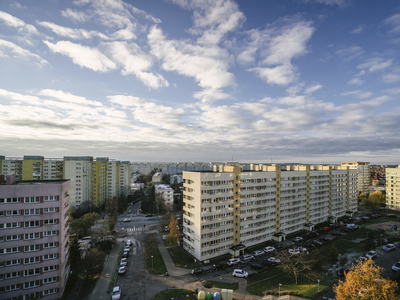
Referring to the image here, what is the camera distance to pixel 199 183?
4347 centimetres

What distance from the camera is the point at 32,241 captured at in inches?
1190

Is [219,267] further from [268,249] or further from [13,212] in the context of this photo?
[13,212]

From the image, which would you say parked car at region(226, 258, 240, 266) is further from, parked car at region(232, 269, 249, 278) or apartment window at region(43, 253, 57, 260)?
apartment window at region(43, 253, 57, 260)

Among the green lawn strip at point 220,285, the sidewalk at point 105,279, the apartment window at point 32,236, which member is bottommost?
the sidewalk at point 105,279

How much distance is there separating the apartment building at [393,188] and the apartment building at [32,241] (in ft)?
408

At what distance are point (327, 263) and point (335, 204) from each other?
43.5 m

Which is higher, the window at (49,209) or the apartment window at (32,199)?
the apartment window at (32,199)

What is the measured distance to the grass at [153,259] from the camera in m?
39.7

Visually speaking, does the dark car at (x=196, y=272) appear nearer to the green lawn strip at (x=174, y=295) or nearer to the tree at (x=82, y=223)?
the green lawn strip at (x=174, y=295)

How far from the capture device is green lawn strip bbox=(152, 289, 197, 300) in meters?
30.4

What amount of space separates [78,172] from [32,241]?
59.5m

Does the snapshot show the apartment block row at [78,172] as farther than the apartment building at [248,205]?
Yes

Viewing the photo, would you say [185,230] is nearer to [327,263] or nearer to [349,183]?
[327,263]

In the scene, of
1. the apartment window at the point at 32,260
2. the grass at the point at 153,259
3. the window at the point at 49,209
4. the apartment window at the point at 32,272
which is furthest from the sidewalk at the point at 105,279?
the window at the point at 49,209
